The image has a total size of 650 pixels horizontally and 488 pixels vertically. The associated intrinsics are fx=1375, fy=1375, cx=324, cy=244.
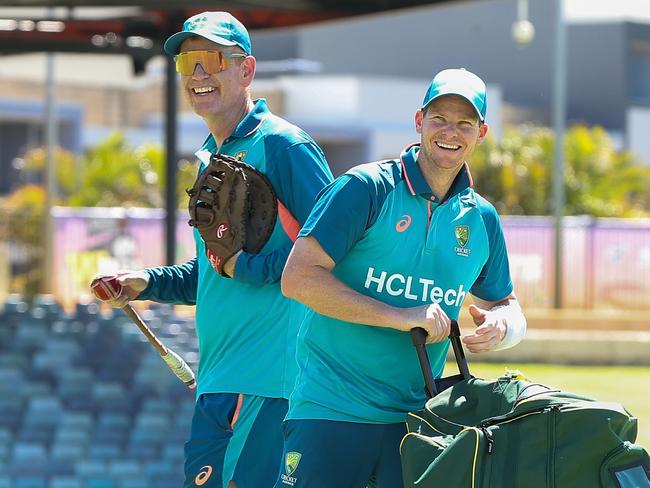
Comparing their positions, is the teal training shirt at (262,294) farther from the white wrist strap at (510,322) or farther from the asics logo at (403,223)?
the white wrist strap at (510,322)

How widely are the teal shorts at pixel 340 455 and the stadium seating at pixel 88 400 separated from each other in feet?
18.3

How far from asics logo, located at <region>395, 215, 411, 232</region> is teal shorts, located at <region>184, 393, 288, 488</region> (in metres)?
0.85

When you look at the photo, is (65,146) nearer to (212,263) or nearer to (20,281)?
(20,281)

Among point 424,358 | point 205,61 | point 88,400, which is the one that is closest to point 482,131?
point 424,358

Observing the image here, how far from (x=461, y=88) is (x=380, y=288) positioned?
0.56 m

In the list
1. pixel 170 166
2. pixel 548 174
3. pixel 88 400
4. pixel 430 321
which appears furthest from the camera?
pixel 548 174

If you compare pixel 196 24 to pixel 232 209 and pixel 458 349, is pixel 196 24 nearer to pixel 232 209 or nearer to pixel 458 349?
pixel 232 209

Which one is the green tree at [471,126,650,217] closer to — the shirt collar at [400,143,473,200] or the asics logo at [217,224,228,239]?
the asics logo at [217,224,228,239]

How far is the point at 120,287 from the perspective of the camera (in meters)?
4.43

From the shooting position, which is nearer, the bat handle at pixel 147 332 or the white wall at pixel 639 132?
the bat handle at pixel 147 332

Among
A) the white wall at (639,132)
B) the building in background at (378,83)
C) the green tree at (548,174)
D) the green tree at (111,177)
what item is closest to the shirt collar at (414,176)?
the green tree at (111,177)

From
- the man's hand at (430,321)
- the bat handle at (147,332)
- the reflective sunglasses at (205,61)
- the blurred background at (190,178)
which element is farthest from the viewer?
the blurred background at (190,178)

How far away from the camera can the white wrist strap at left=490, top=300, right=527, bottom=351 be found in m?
3.75

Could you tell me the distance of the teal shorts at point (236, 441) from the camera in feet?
13.7
